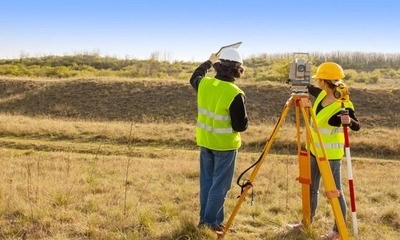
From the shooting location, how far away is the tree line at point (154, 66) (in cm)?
4184

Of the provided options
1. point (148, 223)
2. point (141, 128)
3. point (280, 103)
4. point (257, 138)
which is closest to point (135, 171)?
point (148, 223)

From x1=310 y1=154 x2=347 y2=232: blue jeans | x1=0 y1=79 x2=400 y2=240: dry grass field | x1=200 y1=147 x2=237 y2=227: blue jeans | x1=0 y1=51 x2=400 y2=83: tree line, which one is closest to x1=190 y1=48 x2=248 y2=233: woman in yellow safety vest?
x1=200 y1=147 x2=237 y2=227: blue jeans

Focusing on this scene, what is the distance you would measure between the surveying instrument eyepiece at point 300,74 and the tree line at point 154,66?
31.6m

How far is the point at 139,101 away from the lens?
86.8ft

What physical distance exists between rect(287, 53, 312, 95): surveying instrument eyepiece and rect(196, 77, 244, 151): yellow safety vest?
53 centimetres

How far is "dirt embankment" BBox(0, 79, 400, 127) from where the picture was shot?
24.3m

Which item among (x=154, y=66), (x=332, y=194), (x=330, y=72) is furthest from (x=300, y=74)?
(x=154, y=66)

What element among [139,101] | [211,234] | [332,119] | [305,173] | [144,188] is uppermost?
[332,119]

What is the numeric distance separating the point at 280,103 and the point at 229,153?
70.1ft

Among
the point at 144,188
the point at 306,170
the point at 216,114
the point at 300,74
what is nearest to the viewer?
the point at 300,74

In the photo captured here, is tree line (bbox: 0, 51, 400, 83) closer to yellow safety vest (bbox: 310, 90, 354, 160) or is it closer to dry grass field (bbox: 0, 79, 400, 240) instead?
dry grass field (bbox: 0, 79, 400, 240)

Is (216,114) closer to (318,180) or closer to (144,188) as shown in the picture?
(318,180)

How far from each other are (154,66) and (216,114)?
153 ft

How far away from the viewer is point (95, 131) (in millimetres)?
17688
